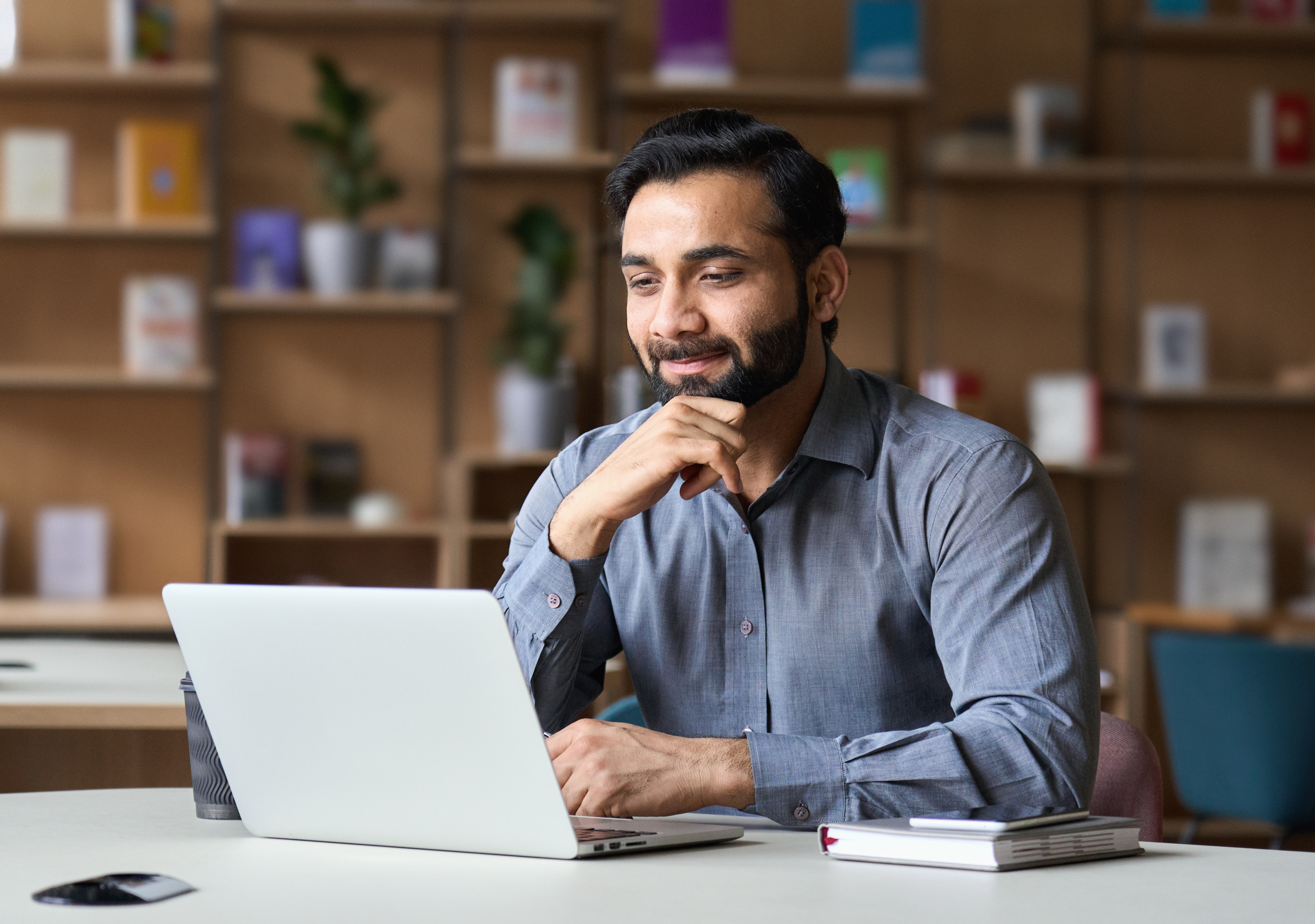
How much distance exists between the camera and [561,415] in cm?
431

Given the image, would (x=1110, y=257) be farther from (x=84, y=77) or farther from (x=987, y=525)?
(x=987, y=525)

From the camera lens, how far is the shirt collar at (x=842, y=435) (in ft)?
5.31

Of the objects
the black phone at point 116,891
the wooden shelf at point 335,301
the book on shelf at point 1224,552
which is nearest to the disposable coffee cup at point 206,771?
the black phone at point 116,891

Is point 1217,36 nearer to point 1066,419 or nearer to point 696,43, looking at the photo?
point 1066,419

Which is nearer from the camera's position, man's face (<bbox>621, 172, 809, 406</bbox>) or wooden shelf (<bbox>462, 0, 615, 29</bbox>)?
man's face (<bbox>621, 172, 809, 406</bbox>)

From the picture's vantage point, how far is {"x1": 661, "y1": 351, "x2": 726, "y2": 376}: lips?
1661 mm

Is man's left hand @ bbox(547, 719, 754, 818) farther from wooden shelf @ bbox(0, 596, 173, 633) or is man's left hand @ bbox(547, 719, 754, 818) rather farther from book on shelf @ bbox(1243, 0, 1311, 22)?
book on shelf @ bbox(1243, 0, 1311, 22)

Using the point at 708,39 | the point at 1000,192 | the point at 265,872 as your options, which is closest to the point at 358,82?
the point at 708,39

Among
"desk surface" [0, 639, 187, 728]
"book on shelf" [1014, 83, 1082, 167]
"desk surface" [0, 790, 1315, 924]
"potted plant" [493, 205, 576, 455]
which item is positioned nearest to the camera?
"desk surface" [0, 790, 1315, 924]

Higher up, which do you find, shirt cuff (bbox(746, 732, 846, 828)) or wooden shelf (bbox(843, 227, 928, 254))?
wooden shelf (bbox(843, 227, 928, 254))

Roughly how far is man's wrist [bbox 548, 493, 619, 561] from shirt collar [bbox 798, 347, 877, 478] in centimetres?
24

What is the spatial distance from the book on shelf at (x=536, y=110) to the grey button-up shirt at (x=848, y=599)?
9.24ft

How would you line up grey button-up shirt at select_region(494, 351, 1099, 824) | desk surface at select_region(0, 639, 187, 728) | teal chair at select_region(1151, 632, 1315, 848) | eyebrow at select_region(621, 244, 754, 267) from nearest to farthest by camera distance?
grey button-up shirt at select_region(494, 351, 1099, 824), eyebrow at select_region(621, 244, 754, 267), desk surface at select_region(0, 639, 187, 728), teal chair at select_region(1151, 632, 1315, 848)

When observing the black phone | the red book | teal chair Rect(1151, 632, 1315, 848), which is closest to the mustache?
the black phone
